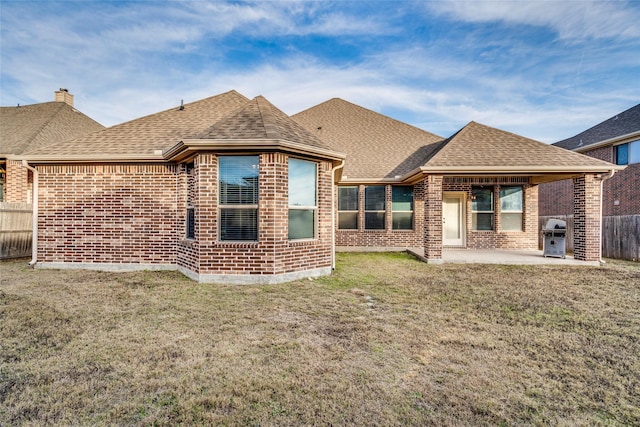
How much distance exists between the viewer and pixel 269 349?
11.0 feet

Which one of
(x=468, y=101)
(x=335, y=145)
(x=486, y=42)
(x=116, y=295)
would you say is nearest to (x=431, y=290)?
(x=116, y=295)

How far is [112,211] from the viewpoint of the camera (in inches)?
306

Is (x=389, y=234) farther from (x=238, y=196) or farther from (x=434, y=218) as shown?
(x=238, y=196)

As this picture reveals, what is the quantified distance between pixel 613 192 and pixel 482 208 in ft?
32.6

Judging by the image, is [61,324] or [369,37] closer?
[61,324]

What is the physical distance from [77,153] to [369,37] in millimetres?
11530

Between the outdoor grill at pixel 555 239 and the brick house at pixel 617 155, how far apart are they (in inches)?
348

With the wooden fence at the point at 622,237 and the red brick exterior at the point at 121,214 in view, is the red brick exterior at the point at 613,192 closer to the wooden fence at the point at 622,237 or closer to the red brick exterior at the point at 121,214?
the wooden fence at the point at 622,237

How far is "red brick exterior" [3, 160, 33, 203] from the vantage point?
11.2 metres

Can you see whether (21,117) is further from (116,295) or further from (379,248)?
(379,248)

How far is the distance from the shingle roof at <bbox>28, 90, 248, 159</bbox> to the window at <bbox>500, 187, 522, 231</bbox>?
10729 mm

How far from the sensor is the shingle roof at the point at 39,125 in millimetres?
11555

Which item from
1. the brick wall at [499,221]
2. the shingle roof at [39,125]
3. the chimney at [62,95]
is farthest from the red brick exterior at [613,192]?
the chimney at [62,95]

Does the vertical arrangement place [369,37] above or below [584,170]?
above
